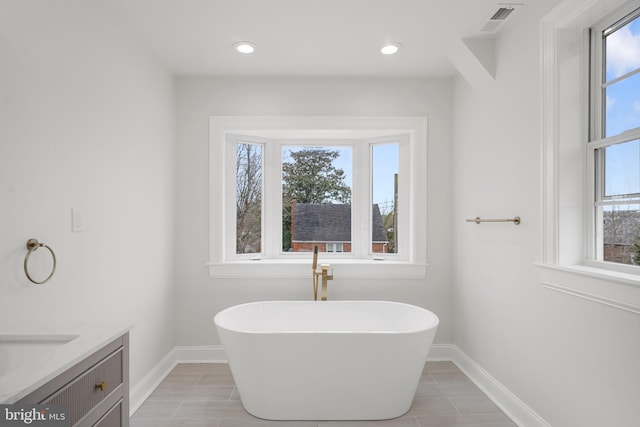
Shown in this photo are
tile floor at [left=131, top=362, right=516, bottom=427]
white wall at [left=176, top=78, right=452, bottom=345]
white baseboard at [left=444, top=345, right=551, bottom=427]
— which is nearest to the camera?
white baseboard at [left=444, top=345, right=551, bottom=427]

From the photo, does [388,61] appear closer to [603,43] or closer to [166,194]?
[603,43]

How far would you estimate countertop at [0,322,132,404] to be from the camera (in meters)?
0.87

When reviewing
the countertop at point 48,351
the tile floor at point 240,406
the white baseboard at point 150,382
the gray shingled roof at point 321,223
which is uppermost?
the gray shingled roof at point 321,223

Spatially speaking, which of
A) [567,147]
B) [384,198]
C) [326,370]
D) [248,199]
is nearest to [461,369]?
[326,370]

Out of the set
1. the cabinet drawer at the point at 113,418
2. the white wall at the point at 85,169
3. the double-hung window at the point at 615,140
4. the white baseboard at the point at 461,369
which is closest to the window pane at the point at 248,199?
the white wall at the point at 85,169

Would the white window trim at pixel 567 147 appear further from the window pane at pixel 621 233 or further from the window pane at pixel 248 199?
the window pane at pixel 248 199

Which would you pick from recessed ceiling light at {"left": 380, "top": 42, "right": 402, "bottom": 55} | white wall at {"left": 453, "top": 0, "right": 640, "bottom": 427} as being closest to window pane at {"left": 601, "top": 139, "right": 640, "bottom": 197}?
white wall at {"left": 453, "top": 0, "right": 640, "bottom": 427}

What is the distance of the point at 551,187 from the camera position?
6.51ft

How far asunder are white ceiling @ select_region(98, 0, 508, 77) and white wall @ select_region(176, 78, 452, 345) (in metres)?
0.14

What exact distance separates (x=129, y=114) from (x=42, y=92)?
0.78m

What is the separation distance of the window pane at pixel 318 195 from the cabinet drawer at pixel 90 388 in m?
2.50

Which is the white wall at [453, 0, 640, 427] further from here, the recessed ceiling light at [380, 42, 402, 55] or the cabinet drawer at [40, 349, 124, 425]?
the cabinet drawer at [40, 349, 124, 425]

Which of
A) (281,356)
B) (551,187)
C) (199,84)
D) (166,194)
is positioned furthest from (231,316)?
(551,187)

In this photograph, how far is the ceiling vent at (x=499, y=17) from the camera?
2.21 metres
